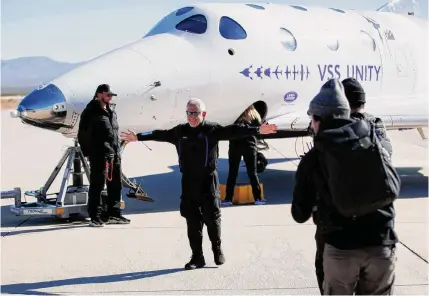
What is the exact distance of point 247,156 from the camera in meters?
10.5

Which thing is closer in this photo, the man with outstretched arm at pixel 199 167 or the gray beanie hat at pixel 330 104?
the gray beanie hat at pixel 330 104

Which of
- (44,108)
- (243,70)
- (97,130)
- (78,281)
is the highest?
(243,70)

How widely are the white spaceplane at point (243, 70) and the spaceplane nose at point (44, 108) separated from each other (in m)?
0.01

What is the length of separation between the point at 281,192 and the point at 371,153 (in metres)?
8.45

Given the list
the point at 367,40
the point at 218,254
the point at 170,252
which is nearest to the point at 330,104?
the point at 218,254

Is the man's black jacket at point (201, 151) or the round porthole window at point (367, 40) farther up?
the round porthole window at point (367, 40)

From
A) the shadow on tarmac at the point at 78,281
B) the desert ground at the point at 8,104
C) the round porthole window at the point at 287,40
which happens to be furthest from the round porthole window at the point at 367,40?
the desert ground at the point at 8,104

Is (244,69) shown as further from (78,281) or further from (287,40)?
(78,281)

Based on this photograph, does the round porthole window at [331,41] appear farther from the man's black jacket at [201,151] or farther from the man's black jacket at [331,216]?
the man's black jacket at [331,216]

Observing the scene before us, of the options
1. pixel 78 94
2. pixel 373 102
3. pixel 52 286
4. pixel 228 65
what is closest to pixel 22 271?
pixel 52 286

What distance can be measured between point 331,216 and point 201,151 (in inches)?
120

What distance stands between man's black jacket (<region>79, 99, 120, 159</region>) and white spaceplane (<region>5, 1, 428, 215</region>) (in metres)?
0.45

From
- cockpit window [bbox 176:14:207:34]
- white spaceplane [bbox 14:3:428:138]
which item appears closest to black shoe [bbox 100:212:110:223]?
white spaceplane [bbox 14:3:428:138]

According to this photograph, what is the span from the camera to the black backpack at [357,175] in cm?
368
